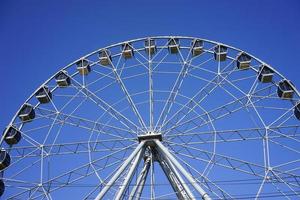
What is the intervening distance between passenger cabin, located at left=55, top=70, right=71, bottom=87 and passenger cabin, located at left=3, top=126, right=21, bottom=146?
112 inches

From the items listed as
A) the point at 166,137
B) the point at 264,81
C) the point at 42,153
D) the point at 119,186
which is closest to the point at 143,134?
the point at 166,137

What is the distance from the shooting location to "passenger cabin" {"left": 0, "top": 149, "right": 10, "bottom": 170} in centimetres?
2134

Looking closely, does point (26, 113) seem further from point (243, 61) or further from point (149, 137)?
point (243, 61)

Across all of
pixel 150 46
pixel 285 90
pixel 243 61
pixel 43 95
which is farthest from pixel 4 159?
pixel 285 90

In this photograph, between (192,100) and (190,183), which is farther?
(192,100)

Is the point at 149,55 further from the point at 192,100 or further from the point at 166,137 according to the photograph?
the point at 166,137

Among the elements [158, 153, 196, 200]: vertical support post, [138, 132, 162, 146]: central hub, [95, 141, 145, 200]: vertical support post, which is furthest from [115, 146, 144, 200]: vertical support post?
[158, 153, 196, 200]: vertical support post

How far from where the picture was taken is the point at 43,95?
23.2m

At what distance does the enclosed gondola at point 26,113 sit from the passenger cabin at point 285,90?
10345mm

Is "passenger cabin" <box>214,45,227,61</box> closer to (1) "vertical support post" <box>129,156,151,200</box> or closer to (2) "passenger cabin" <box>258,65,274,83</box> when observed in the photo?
(2) "passenger cabin" <box>258,65,274,83</box>

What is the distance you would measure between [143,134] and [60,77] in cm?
547

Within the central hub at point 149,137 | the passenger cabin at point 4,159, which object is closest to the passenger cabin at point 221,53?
the central hub at point 149,137

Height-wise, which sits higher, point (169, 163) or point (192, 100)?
point (192, 100)

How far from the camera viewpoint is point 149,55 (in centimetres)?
2403
